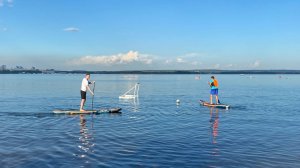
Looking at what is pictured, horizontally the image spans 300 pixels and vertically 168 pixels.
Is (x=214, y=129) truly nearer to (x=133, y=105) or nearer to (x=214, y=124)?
(x=214, y=124)

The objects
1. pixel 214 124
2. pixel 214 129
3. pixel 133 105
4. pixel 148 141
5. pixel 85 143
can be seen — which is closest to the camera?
pixel 85 143

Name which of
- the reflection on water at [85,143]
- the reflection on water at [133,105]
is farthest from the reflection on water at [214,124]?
the reflection on water at [133,105]

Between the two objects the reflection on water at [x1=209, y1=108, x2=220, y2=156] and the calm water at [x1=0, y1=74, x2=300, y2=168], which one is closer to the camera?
the calm water at [x1=0, y1=74, x2=300, y2=168]

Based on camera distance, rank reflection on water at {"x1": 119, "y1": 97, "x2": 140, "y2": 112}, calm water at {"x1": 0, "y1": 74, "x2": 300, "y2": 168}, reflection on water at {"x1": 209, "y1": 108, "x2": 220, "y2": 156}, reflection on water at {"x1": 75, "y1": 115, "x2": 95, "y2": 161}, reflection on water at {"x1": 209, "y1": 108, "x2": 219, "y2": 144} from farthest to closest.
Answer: reflection on water at {"x1": 119, "y1": 97, "x2": 140, "y2": 112} < reflection on water at {"x1": 209, "y1": 108, "x2": 219, "y2": 144} < reflection on water at {"x1": 209, "y1": 108, "x2": 220, "y2": 156} < reflection on water at {"x1": 75, "y1": 115, "x2": 95, "y2": 161} < calm water at {"x1": 0, "y1": 74, "x2": 300, "y2": 168}

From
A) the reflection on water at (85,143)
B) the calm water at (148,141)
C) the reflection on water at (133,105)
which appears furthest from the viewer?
the reflection on water at (133,105)

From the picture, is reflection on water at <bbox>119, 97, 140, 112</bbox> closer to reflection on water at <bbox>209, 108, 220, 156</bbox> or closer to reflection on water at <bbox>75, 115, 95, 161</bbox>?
reflection on water at <bbox>209, 108, 220, 156</bbox>

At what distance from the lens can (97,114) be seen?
86.7 ft

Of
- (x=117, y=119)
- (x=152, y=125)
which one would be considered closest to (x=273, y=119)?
(x=152, y=125)

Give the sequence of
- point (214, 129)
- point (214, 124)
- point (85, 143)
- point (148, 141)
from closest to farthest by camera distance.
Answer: point (85, 143) < point (148, 141) < point (214, 129) < point (214, 124)

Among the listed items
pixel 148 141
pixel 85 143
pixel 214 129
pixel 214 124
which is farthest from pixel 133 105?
pixel 85 143

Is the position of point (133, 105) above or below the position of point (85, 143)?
below

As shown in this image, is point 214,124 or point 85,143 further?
point 214,124

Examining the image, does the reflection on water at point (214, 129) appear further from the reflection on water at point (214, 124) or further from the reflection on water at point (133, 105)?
the reflection on water at point (133, 105)

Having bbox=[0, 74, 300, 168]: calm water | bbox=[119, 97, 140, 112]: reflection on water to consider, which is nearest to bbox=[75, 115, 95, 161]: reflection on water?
bbox=[0, 74, 300, 168]: calm water
